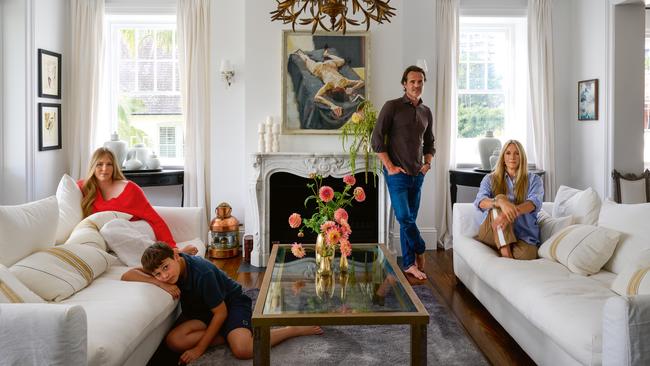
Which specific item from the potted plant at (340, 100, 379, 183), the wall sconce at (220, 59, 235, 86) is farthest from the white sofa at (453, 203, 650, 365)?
the wall sconce at (220, 59, 235, 86)

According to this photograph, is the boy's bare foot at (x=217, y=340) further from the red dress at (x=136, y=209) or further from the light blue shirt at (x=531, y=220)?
the light blue shirt at (x=531, y=220)

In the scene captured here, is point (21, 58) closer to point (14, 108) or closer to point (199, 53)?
point (14, 108)

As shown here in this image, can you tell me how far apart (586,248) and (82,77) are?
489cm

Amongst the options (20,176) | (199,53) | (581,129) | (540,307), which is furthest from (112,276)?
(581,129)

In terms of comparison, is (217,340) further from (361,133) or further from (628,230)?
(361,133)

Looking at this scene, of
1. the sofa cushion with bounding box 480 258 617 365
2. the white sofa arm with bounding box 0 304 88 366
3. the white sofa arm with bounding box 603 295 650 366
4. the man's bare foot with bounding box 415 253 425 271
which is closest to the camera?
the white sofa arm with bounding box 0 304 88 366

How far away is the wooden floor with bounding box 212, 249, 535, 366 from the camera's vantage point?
322cm

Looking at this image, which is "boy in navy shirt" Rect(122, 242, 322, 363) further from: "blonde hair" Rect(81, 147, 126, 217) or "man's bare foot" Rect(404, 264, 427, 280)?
"man's bare foot" Rect(404, 264, 427, 280)

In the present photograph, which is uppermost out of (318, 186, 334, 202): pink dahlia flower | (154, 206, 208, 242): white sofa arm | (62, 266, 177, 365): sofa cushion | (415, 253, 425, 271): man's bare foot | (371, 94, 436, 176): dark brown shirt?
(371, 94, 436, 176): dark brown shirt

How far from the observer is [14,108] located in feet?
17.3

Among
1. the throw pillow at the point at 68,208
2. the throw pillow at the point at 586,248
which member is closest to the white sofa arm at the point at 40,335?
the throw pillow at the point at 68,208

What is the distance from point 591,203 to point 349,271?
1610mm

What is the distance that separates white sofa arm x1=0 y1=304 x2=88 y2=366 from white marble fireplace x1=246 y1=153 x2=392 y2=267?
338 centimetres

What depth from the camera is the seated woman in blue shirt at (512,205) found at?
3861 millimetres
